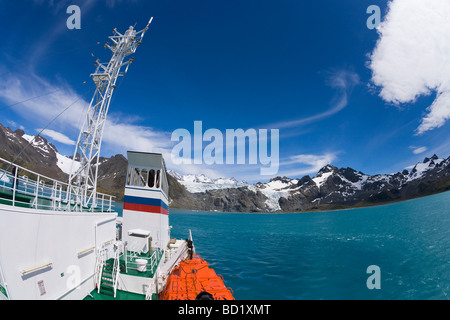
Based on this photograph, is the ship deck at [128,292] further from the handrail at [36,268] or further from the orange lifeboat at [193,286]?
the handrail at [36,268]

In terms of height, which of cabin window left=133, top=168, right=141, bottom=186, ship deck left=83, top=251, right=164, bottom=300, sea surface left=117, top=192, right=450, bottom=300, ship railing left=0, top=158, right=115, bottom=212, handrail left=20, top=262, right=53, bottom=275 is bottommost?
sea surface left=117, top=192, right=450, bottom=300

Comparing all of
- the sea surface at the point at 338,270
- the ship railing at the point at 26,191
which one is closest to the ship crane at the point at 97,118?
the ship railing at the point at 26,191

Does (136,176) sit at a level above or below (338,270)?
above

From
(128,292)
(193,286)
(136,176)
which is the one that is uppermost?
(136,176)

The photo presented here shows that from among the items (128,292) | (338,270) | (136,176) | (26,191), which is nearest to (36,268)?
(26,191)

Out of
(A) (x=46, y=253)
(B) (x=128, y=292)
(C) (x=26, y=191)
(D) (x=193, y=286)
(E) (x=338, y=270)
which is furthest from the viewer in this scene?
(E) (x=338, y=270)

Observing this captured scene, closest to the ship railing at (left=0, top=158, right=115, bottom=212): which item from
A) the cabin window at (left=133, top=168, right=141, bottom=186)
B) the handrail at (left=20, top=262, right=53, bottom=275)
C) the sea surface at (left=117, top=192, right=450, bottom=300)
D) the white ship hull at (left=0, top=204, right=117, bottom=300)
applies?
the white ship hull at (left=0, top=204, right=117, bottom=300)

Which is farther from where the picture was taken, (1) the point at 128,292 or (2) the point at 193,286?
(1) the point at 128,292

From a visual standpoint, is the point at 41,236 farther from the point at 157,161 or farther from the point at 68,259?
the point at 157,161

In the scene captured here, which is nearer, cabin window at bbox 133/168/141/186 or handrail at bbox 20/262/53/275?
handrail at bbox 20/262/53/275

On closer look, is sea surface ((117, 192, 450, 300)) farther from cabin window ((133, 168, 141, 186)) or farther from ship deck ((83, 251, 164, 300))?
cabin window ((133, 168, 141, 186))

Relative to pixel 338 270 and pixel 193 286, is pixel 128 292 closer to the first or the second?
pixel 193 286

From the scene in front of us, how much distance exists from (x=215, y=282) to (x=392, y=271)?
1884 cm

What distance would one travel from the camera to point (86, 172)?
13.8m
